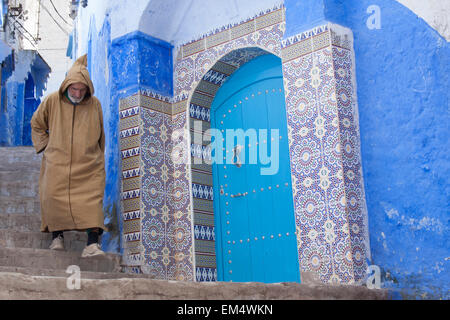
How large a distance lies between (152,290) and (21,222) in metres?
2.51

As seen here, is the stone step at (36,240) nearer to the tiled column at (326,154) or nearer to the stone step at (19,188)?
the stone step at (19,188)

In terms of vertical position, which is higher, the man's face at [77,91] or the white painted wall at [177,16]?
the white painted wall at [177,16]

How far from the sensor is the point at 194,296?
313 cm

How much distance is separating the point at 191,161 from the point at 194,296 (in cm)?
247

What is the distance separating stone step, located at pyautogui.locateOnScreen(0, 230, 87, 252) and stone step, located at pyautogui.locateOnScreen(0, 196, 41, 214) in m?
0.52

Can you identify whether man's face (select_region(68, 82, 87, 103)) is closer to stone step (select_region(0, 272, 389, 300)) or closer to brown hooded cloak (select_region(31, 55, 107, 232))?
brown hooded cloak (select_region(31, 55, 107, 232))

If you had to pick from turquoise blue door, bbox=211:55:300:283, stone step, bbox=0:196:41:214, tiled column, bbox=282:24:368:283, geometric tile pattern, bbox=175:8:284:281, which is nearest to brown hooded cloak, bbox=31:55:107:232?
stone step, bbox=0:196:41:214

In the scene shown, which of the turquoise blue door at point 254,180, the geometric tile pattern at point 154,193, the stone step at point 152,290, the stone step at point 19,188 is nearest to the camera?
the stone step at point 152,290

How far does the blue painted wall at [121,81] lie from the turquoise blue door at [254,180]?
2.02ft

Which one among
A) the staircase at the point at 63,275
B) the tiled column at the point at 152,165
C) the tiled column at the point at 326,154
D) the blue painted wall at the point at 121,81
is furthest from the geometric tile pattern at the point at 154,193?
the tiled column at the point at 326,154

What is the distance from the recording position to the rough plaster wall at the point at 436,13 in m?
4.21

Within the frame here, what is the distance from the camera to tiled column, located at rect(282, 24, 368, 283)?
4168 millimetres

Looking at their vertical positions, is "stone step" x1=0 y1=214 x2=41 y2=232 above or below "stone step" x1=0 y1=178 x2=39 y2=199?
below

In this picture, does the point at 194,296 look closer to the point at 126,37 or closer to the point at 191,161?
the point at 191,161
